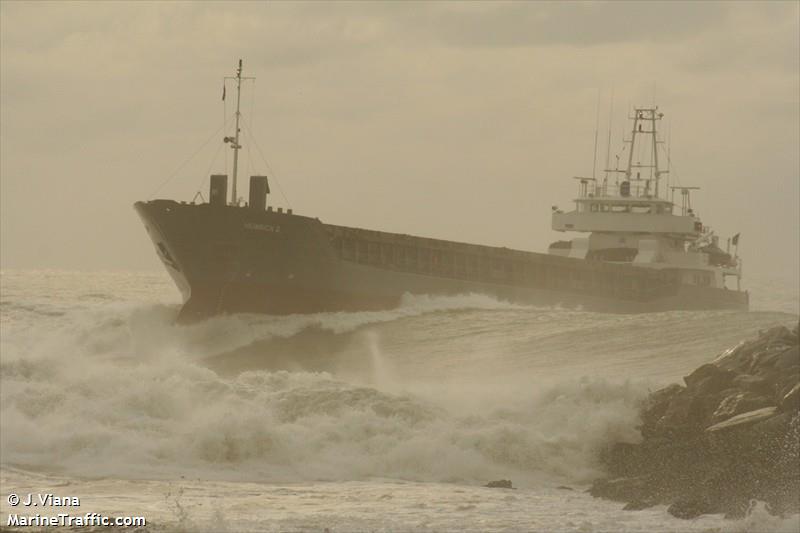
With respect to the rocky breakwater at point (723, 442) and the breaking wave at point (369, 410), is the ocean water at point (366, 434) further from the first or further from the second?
the rocky breakwater at point (723, 442)

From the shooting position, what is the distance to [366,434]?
62.5 ft

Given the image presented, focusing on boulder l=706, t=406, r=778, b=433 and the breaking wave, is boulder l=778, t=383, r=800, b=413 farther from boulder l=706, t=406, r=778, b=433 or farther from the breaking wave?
the breaking wave

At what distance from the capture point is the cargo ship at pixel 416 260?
36844 mm

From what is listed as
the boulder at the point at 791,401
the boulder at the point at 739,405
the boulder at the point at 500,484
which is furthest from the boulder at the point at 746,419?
the boulder at the point at 500,484

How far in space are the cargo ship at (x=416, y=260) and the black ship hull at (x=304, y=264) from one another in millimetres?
31

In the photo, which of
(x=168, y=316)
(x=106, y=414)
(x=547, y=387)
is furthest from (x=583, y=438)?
(x=168, y=316)

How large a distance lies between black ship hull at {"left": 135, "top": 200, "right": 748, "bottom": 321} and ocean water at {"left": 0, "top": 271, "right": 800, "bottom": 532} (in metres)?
6.86

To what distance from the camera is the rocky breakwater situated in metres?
14.8

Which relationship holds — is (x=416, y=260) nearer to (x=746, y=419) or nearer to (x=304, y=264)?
(x=304, y=264)

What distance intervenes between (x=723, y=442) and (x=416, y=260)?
2594 cm

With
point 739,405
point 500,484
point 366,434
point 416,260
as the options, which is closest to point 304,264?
point 416,260

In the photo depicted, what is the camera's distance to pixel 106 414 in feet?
66.6

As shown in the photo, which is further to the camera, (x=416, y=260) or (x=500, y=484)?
(x=416, y=260)

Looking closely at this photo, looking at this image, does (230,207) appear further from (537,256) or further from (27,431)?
(27,431)
